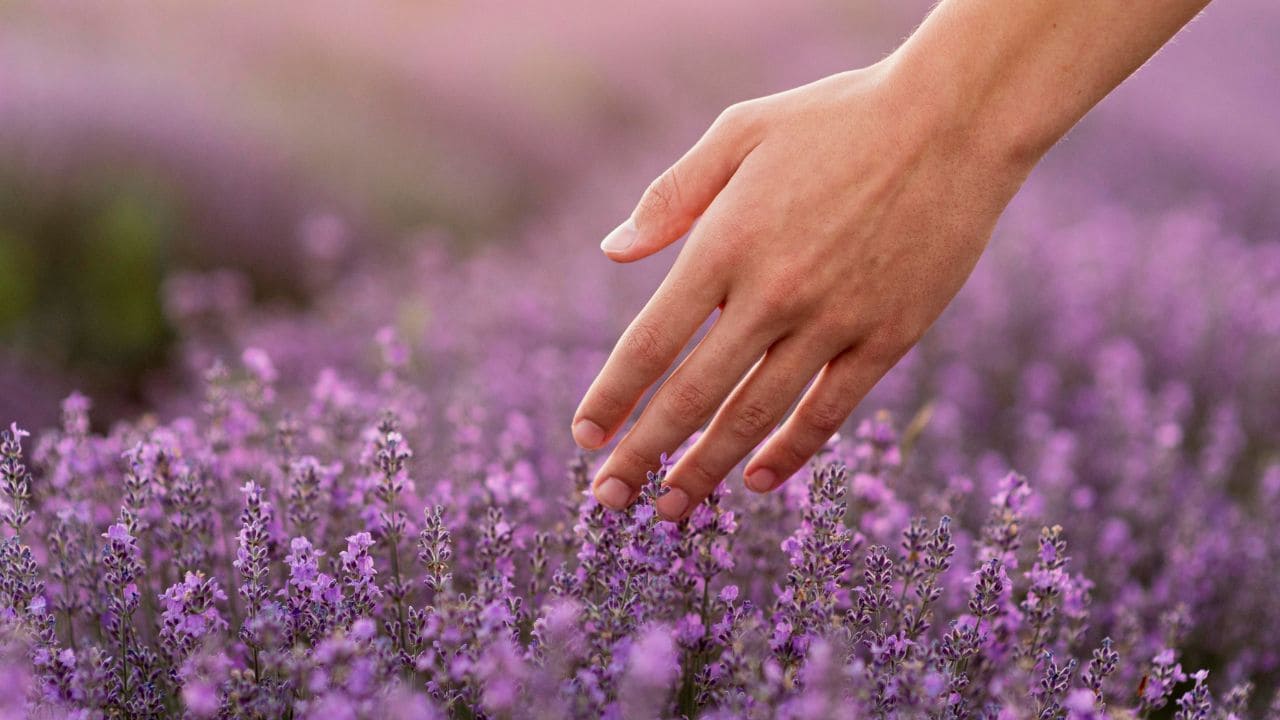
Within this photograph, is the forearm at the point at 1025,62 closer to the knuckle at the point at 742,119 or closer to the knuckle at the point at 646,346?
the knuckle at the point at 742,119

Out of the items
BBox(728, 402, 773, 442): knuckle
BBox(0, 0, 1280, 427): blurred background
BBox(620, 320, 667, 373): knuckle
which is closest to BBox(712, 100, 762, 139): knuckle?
BBox(620, 320, 667, 373): knuckle

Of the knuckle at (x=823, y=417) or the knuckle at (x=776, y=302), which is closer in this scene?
the knuckle at (x=776, y=302)

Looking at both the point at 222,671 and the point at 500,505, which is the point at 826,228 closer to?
the point at 500,505

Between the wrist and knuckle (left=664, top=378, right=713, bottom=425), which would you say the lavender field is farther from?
the wrist

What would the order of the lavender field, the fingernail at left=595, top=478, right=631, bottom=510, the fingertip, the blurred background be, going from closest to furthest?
the lavender field, the fingernail at left=595, top=478, right=631, bottom=510, the fingertip, the blurred background

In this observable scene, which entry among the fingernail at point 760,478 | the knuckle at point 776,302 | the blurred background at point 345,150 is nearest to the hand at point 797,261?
the knuckle at point 776,302

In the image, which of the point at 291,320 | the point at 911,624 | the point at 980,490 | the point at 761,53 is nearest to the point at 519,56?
the point at 761,53
